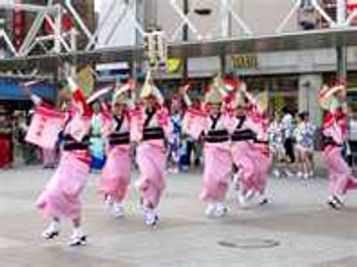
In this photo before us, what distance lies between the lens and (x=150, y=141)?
46.5 ft

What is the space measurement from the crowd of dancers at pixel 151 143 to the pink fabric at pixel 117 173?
0.02 metres

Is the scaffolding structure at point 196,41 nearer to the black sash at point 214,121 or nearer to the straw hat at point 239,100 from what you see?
the straw hat at point 239,100

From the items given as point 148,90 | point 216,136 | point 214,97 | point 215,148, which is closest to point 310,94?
point 214,97

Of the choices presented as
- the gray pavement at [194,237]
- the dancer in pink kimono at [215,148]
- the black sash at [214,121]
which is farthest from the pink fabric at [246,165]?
the black sash at [214,121]

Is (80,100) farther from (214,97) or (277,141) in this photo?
→ (277,141)

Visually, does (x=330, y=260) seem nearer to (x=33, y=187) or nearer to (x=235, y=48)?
(x=33, y=187)

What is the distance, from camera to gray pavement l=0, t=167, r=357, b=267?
10719 mm

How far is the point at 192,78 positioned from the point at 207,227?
27.2 metres

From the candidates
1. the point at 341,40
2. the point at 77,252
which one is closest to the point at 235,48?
the point at 341,40

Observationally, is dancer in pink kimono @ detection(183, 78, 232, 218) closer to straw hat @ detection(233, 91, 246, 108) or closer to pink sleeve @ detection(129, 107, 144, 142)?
straw hat @ detection(233, 91, 246, 108)

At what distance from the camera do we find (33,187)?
805 inches

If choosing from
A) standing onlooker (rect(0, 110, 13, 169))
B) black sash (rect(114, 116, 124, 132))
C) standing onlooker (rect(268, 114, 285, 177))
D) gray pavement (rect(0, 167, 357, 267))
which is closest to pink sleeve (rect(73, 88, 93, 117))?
gray pavement (rect(0, 167, 357, 267))

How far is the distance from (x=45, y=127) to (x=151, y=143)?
226cm

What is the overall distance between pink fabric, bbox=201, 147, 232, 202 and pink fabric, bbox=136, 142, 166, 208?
0.93 metres
